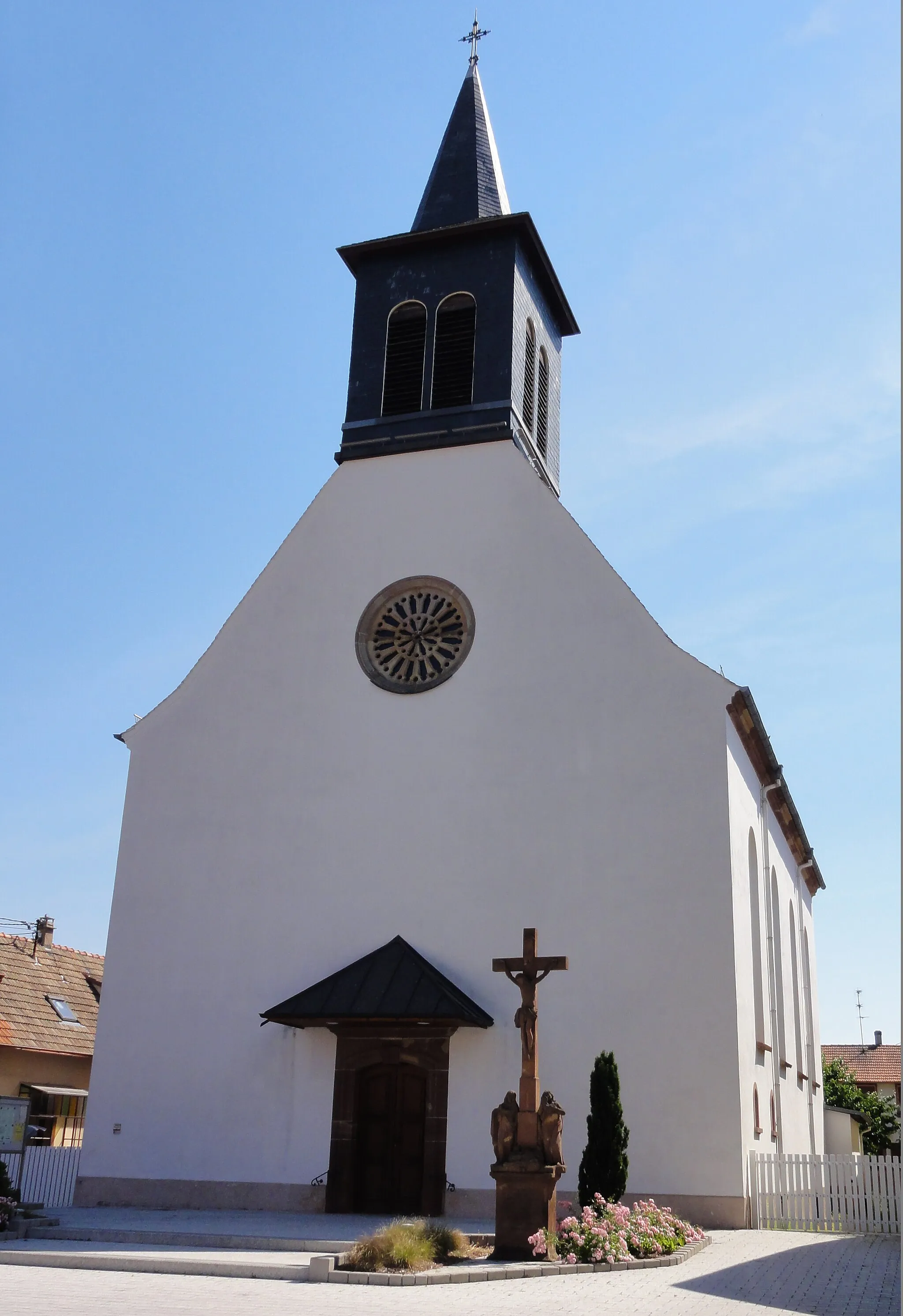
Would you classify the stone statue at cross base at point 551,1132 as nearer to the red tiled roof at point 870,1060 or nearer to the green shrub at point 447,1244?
the green shrub at point 447,1244

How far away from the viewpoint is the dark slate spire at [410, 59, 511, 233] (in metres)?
24.5

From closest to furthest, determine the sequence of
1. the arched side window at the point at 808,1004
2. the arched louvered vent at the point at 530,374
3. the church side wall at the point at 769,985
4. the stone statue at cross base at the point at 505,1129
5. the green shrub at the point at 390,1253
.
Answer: the green shrub at the point at 390,1253 < the stone statue at cross base at the point at 505,1129 < the church side wall at the point at 769,985 < the arched louvered vent at the point at 530,374 < the arched side window at the point at 808,1004

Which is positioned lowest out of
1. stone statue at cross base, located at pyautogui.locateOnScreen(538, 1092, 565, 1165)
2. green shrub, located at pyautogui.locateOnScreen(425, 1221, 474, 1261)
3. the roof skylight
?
green shrub, located at pyautogui.locateOnScreen(425, 1221, 474, 1261)

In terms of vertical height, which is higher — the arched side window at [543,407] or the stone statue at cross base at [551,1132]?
the arched side window at [543,407]

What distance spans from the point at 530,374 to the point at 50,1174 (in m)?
16.0

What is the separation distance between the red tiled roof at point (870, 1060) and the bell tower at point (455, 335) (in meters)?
36.6

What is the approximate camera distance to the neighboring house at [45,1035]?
1098 inches

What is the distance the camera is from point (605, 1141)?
14.5m

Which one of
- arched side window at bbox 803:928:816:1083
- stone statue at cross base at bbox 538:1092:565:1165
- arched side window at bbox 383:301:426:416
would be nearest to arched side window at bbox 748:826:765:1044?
stone statue at cross base at bbox 538:1092:565:1165

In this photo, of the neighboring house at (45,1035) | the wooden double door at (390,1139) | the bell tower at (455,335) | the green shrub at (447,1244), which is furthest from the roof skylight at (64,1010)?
the green shrub at (447,1244)

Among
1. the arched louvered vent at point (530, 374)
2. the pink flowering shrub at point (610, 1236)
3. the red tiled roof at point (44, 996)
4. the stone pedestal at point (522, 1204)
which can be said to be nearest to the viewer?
the pink flowering shrub at point (610, 1236)

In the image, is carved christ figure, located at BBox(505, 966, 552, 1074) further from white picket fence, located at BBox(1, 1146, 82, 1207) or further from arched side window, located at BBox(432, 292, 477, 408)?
arched side window, located at BBox(432, 292, 477, 408)

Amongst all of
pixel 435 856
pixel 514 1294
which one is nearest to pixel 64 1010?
pixel 435 856

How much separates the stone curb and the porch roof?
17.7 ft
